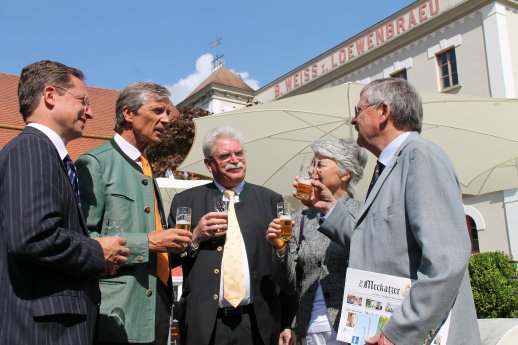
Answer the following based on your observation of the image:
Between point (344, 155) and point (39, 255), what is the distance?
6.29 ft

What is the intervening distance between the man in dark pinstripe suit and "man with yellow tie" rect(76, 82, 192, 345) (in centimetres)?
33

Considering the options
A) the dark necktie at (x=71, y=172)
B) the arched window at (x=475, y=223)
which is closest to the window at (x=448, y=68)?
the arched window at (x=475, y=223)

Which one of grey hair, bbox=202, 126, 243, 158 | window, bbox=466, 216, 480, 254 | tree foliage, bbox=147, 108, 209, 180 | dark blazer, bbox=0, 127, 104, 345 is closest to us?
dark blazer, bbox=0, 127, 104, 345

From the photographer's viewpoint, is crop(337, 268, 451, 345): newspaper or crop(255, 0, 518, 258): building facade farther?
crop(255, 0, 518, 258): building facade

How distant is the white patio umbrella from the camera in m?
5.61

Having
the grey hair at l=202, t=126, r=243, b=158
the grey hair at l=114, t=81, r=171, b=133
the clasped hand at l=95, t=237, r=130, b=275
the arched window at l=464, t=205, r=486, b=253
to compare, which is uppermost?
the arched window at l=464, t=205, r=486, b=253

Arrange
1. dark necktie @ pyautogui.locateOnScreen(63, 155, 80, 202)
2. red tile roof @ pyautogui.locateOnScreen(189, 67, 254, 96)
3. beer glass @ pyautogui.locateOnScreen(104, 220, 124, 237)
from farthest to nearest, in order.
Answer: red tile roof @ pyautogui.locateOnScreen(189, 67, 254, 96)
beer glass @ pyautogui.locateOnScreen(104, 220, 124, 237)
dark necktie @ pyautogui.locateOnScreen(63, 155, 80, 202)

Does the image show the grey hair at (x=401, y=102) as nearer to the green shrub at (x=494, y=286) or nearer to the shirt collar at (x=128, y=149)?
the shirt collar at (x=128, y=149)

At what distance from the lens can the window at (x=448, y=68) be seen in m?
20.0

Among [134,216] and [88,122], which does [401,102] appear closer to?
[134,216]

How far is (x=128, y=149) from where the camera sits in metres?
3.09

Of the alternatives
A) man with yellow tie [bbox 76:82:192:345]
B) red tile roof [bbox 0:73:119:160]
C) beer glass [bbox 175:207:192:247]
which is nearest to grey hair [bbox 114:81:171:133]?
man with yellow tie [bbox 76:82:192:345]

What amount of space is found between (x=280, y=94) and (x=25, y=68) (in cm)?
2559

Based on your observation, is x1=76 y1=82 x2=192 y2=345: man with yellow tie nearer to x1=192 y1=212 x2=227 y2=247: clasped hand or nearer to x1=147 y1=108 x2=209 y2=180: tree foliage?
x1=192 y1=212 x2=227 y2=247: clasped hand
